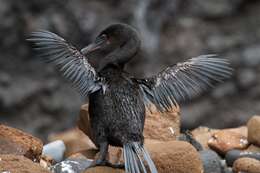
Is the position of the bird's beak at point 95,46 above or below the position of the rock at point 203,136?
above

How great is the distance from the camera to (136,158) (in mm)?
5164

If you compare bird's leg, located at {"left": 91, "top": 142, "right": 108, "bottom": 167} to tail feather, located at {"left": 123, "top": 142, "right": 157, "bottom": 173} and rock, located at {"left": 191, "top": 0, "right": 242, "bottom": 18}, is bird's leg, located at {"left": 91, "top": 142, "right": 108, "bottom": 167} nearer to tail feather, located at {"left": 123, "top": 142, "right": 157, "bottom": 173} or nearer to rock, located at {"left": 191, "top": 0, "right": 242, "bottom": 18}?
tail feather, located at {"left": 123, "top": 142, "right": 157, "bottom": 173}

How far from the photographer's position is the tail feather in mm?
5076

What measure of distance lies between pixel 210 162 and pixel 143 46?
25.7 feet

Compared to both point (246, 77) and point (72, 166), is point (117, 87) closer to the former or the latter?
point (72, 166)

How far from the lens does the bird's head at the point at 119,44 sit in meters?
5.54

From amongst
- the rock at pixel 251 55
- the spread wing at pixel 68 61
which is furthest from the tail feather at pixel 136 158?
the rock at pixel 251 55

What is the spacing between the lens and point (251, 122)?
6.58m

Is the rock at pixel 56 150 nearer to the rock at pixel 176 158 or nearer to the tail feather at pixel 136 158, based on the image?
the rock at pixel 176 158

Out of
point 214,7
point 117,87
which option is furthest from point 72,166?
point 214,7

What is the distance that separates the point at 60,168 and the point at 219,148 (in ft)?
5.24

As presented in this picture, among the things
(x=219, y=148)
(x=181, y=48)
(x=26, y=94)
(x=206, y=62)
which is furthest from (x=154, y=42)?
(x=206, y=62)

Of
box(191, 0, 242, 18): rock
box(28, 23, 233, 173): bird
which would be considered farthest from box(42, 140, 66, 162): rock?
box(191, 0, 242, 18): rock

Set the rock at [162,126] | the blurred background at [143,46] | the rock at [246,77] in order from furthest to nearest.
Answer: the rock at [246,77] < the blurred background at [143,46] < the rock at [162,126]
